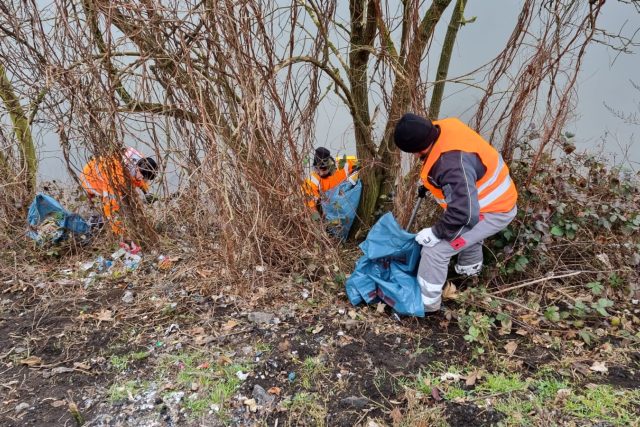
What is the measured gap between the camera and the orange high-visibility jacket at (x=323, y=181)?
378 centimetres

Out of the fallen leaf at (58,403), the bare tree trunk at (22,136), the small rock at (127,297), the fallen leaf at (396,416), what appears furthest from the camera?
the bare tree trunk at (22,136)

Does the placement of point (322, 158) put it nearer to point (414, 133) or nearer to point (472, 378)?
point (414, 133)

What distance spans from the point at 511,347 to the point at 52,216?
4.01 meters

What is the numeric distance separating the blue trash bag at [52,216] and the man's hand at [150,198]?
734 mm

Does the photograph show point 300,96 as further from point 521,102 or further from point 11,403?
point 11,403

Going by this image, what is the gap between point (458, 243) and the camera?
300cm

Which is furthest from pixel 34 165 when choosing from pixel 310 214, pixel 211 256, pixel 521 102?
pixel 521 102

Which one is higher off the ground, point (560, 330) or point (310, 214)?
point (310, 214)

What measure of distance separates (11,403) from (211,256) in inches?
63.1

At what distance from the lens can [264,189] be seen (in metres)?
3.51

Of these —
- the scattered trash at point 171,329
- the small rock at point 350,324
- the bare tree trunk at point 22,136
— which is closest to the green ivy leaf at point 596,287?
the small rock at point 350,324

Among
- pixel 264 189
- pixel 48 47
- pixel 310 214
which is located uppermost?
pixel 48 47

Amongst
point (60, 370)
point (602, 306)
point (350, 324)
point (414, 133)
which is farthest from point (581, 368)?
point (60, 370)

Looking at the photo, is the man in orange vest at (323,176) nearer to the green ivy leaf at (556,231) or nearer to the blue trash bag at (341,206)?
the blue trash bag at (341,206)
